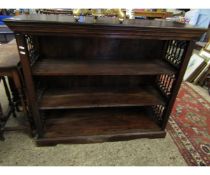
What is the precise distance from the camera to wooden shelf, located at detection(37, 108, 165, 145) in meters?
1.53

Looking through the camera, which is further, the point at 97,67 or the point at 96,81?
the point at 96,81

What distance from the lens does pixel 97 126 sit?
1625mm

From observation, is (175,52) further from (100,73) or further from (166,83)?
(100,73)

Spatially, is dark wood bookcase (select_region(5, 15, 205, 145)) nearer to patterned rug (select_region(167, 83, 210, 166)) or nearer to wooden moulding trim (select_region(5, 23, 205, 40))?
wooden moulding trim (select_region(5, 23, 205, 40))

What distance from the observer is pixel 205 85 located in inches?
106

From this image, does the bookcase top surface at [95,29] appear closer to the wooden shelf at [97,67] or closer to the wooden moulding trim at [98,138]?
the wooden shelf at [97,67]

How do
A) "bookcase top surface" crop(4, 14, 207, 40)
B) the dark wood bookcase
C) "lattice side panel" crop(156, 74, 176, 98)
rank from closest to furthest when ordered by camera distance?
"bookcase top surface" crop(4, 14, 207, 40) → the dark wood bookcase → "lattice side panel" crop(156, 74, 176, 98)

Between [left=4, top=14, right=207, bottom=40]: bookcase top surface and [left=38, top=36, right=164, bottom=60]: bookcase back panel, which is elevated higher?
[left=4, top=14, right=207, bottom=40]: bookcase top surface

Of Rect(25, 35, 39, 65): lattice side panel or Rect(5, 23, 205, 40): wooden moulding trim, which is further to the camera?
Rect(25, 35, 39, 65): lattice side panel

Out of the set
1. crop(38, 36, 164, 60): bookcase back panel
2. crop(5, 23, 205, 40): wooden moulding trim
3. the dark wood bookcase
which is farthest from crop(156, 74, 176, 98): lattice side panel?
crop(5, 23, 205, 40): wooden moulding trim

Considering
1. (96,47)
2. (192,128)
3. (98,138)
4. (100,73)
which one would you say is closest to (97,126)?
(98,138)

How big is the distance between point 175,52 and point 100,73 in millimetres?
635
